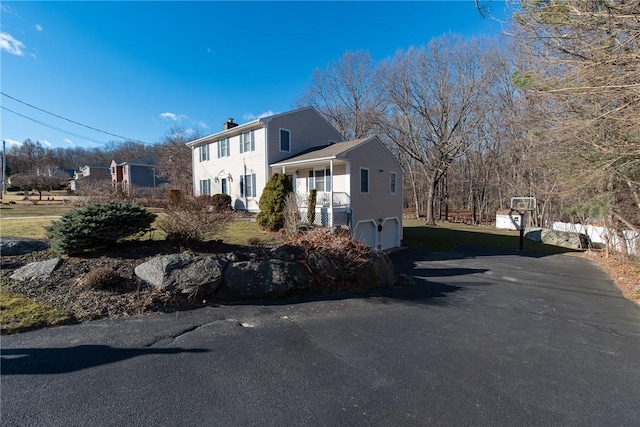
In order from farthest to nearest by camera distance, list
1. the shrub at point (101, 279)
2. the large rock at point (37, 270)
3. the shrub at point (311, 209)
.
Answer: the shrub at point (311, 209) < the large rock at point (37, 270) < the shrub at point (101, 279)

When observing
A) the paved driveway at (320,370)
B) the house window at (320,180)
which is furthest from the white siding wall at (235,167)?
the paved driveway at (320,370)

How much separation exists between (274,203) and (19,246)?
27.4ft

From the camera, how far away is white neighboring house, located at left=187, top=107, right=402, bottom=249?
15617 millimetres

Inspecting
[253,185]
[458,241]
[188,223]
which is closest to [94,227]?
[188,223]

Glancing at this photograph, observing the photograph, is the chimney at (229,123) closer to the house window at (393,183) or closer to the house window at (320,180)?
the house window at (320,180)

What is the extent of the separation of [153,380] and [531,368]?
4445 millimetres

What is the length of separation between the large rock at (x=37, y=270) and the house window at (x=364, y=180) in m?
13.2

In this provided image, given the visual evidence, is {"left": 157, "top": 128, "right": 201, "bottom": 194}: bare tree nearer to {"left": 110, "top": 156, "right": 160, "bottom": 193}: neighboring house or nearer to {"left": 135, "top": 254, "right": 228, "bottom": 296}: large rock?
{"left": 110, "top": 156, "right": 160, "bottom": 193}: neighboring house

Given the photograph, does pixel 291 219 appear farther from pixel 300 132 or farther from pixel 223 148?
pixel 223 148

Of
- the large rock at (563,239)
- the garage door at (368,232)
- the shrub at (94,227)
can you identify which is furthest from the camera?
the large rock at (563,239)

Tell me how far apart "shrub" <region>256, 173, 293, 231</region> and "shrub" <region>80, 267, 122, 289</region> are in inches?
305

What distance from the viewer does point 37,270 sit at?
5227mm

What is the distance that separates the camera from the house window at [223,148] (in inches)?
814

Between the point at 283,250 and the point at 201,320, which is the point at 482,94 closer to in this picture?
the point at 283,250
